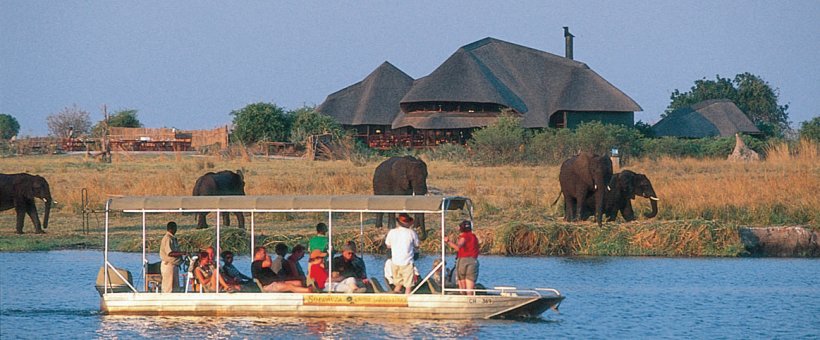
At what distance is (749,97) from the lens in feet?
341

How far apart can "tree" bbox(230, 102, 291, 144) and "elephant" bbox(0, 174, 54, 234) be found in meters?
40.8

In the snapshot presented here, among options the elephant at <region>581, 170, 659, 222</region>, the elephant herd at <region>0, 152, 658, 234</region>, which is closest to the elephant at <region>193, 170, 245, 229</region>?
the elephant herd at <region>0, 152, 658, 234</region>

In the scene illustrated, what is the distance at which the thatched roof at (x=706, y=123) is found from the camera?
261 ft

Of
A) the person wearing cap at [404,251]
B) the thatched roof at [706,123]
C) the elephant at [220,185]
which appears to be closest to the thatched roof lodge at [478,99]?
the thatched roof at [706,123]

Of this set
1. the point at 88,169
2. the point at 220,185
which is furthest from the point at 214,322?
the point at 88,169

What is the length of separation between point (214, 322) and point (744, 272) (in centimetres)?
1133

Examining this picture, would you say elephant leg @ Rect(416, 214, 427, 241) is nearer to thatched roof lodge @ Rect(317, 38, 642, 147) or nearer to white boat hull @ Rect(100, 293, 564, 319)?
white boat hull @ Rect(100, 293, 564, 319)

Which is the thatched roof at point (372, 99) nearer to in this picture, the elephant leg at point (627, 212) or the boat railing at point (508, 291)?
the elephant leg at point (627, 212)

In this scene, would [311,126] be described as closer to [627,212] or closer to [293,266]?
[627,212]

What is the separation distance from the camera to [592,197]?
3347cm

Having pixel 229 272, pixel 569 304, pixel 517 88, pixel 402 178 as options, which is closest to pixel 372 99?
pixel 517 88

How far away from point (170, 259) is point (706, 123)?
206 ft

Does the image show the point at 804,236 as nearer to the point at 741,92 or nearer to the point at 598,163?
the point at 598,163

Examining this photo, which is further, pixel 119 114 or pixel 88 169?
pixel 119 114
